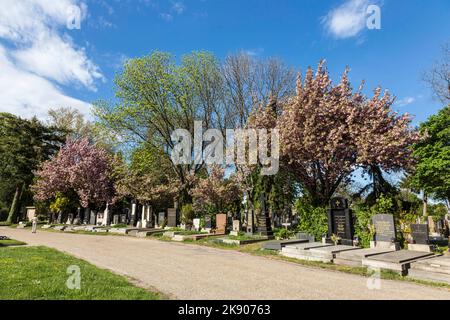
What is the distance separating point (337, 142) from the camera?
57.6 feet

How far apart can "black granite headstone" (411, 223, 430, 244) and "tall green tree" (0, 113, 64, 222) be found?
4314cm

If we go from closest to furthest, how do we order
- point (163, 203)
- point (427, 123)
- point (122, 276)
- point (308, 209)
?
1. point (122, 276)
2. point (308, 209)
3. point (427, 123)
4. point (163, 203)

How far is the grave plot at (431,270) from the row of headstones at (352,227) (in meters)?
4.05

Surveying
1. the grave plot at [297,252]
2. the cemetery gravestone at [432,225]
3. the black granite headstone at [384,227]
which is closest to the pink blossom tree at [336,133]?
the black granite headstone at [384,227]

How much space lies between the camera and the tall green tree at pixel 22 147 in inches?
1540

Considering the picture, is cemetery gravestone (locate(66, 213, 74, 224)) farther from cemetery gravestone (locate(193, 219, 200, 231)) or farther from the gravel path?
the gravel path

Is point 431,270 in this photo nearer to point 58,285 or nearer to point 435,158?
point 58,285

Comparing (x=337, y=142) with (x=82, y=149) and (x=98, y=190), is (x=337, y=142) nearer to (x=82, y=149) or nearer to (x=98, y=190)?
(x=98, y=190)

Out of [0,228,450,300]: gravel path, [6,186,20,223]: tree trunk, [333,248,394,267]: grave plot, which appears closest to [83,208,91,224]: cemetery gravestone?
[6,186,20,223]: tree trunk

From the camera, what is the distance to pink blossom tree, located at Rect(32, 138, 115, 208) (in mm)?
33906

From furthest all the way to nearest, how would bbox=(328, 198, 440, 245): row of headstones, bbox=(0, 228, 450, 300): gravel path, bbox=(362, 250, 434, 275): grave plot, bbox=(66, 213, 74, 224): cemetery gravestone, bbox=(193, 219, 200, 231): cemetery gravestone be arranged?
bbox=(66, 213, 74, 224): cemetery gravestone → bbox=(193, 219, 200, 231): cemetery gravestone → bbox=(328, 198, 440, 245): row of headstones → bbox=(362, 250, 434, 275): grave plot → bbox=(0, 228, 450, 300): gravel path

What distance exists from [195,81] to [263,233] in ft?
55.6
